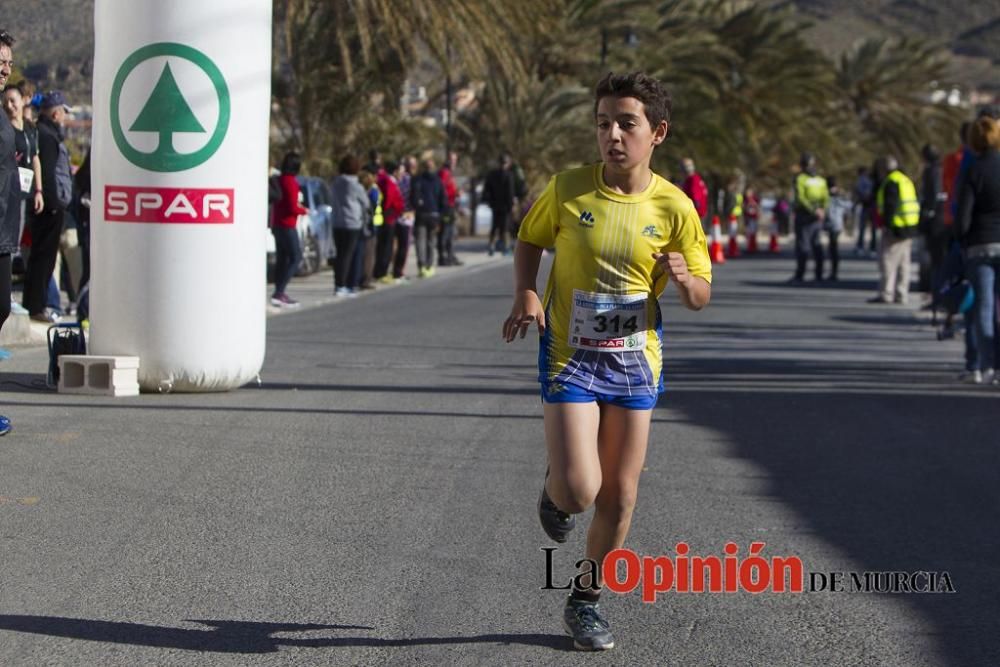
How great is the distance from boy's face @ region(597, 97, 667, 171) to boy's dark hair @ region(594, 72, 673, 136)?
0.02 meters

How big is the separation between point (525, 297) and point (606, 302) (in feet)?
0.80

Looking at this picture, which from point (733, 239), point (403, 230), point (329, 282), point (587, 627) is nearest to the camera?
point (587, 627)

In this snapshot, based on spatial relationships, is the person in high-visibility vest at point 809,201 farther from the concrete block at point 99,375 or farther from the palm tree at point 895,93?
the palm tree at point 895,93

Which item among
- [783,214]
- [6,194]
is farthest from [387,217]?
[783,214]

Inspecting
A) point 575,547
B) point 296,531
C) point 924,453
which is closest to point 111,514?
point 296,531

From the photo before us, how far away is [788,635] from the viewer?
5.26m

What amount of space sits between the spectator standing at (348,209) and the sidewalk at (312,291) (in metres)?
0.66

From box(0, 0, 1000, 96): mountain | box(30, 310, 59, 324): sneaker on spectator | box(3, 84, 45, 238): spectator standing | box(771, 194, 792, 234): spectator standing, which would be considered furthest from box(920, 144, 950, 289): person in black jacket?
box(0, 0, 1000, 96): mountain

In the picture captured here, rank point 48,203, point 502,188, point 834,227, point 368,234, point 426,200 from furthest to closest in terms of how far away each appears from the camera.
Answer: point 502,188, point 834,227, point 426,200, point 368,234, point 48,203

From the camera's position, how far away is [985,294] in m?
12.0

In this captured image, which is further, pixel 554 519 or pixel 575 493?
pixel 554 519

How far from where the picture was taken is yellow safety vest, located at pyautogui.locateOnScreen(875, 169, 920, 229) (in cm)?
2095

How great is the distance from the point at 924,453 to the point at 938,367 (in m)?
4.94

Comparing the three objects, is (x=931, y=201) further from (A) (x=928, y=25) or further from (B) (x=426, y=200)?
(A) (x=928, y=25)
